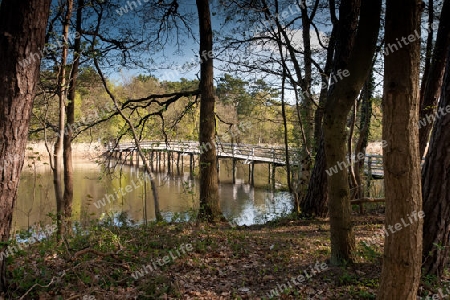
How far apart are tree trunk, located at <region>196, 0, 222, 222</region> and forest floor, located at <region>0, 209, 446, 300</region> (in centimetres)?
165

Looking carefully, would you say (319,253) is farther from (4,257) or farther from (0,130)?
(0,130)

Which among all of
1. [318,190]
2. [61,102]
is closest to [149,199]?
[61,102]

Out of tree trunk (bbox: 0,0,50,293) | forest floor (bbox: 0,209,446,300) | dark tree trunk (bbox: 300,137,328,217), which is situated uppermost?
tree trunk (bbox: 0,0,50,293)

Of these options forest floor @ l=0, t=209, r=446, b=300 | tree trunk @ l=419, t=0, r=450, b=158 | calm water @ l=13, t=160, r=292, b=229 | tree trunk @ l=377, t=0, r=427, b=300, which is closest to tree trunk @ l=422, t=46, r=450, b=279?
forest floor @ l=0, t=209, r=446, b=300

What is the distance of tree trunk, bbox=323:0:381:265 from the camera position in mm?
2937

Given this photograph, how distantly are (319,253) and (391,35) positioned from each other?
3209 millimetres

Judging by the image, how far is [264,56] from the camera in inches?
322

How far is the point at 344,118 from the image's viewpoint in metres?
3.34

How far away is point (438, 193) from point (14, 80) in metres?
4.23

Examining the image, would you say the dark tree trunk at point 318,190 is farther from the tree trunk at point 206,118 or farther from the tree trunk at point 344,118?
the tree trunk at point 344,118

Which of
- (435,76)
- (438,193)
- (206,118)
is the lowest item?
(438,193)

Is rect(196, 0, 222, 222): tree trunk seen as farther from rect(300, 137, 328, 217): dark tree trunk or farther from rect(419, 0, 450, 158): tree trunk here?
rect(419, 0, 450, 158): tree trunk

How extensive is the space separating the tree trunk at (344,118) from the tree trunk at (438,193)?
780 mm

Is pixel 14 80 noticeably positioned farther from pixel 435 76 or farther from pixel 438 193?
pixel 435 76
